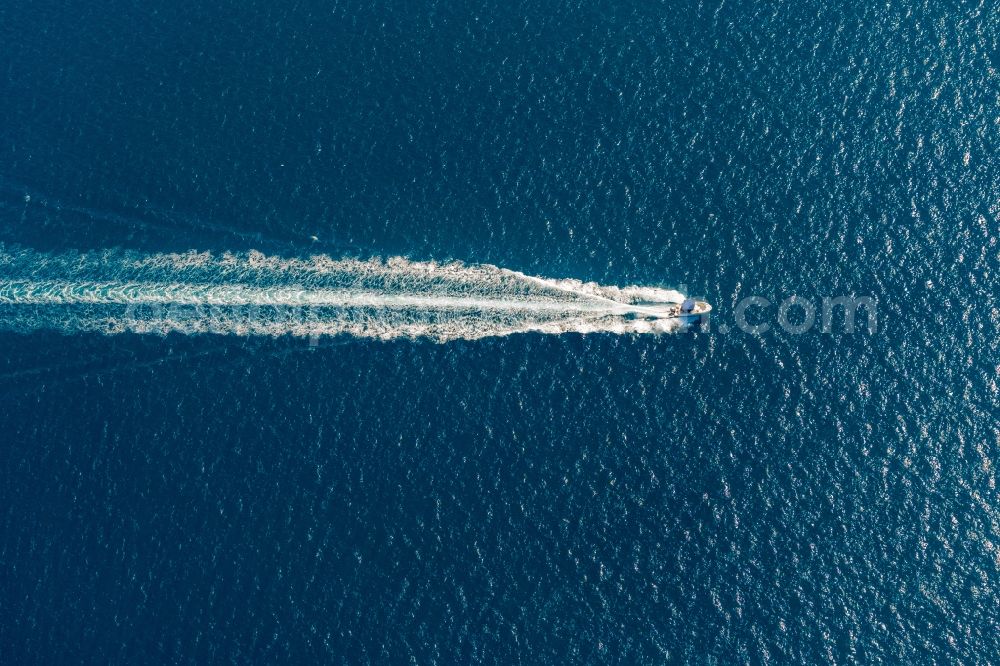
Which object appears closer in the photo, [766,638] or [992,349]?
[766,638]

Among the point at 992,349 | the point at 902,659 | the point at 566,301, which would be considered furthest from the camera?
the point at 566,301

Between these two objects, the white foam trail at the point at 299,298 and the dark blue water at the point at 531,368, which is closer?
the dark blue water at the point at 531,368

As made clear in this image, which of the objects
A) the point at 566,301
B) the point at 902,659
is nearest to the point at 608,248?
the point at 566,301

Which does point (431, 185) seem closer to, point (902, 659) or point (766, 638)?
point (766, 638)

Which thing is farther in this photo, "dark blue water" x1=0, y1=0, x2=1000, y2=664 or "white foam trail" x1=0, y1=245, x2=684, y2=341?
"white foam trail" x1=0, y1=245, x2=684, y2=341

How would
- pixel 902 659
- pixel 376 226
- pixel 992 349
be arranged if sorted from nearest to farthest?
pixel 902 659 → pixel 992 349 → pixel 376 226
